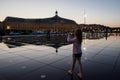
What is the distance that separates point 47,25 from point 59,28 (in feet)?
43.6

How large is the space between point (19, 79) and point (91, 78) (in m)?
2.63

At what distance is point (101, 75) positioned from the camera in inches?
186

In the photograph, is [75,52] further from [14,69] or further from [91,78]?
[14,69]

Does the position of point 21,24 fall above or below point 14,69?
above

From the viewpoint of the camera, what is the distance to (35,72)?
5.00m

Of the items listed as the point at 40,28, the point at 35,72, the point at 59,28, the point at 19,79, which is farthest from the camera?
the point at 40,28

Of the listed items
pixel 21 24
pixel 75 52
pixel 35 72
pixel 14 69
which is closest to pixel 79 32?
pixel 75 52

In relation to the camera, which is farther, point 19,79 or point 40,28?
point 40,28

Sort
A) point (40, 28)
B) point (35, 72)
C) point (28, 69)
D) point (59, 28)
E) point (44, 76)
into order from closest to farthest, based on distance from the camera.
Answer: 1. point (44, 76)
2. point (35, 72)
3. point (28, 69)
4. point (59, 28)
5. point (40, 28)

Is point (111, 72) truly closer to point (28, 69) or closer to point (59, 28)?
point (28, 69)

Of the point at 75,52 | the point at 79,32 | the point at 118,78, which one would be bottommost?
the point at 118,78

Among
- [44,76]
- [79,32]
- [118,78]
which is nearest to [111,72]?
[118,78]

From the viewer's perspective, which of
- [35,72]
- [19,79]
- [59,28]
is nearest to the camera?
[19,79]

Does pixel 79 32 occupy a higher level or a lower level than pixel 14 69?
higher
